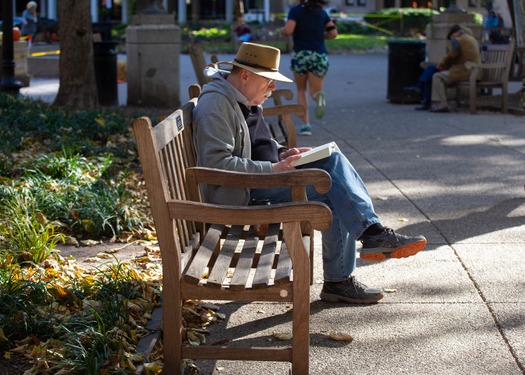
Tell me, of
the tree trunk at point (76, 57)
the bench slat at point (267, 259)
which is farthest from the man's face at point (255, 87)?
the tree trunk at point (76, 57)

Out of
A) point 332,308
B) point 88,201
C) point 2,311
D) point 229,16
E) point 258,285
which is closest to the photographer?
point 258,285

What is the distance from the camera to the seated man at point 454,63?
1412 cm

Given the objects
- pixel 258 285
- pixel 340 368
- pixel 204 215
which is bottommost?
pixel 340 368

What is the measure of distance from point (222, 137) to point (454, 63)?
1057 centimetres

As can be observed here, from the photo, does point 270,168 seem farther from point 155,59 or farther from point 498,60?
point 498,60

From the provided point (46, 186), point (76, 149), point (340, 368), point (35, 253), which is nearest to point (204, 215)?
point (340, 368)

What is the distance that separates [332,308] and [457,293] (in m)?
0.77

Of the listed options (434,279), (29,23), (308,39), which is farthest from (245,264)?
(29,23)

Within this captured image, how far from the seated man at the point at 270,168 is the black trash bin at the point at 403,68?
434 inches

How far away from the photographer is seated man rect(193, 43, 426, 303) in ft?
15.1

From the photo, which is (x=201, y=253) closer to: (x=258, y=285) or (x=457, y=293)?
(x=258, y=285)

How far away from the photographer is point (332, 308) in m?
4.95

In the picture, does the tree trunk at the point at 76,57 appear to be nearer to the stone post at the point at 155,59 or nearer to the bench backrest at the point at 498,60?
the stone post at the point at 155,59

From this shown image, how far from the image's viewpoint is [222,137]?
4.59 metres
